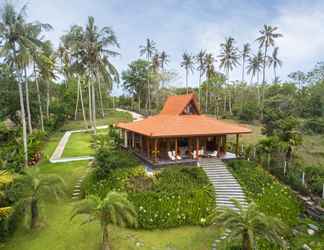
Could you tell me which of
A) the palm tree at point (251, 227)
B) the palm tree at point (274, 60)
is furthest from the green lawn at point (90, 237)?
the palm tree at point (274, 60)

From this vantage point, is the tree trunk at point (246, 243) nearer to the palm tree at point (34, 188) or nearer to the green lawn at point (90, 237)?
the green lawn at point (90, 237)

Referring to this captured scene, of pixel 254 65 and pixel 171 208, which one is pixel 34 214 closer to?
pixel 171 208

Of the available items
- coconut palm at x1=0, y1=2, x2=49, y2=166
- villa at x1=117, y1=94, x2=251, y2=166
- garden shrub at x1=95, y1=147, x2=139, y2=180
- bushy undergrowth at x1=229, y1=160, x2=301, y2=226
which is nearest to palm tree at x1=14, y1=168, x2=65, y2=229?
garden shrub at x1=95, y1=147, x2=139, y2=180

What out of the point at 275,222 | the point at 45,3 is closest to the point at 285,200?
the point at 275,222

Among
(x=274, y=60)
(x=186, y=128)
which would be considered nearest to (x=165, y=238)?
(x=186, y=128)

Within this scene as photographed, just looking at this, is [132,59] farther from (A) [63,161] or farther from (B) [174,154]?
(B) [174,154]

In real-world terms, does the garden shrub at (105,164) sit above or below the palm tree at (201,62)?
below

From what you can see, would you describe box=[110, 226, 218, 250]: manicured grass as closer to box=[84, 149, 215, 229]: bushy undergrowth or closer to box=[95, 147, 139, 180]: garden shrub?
box=[84, 149, 215, 229]: bushy undergrowth
